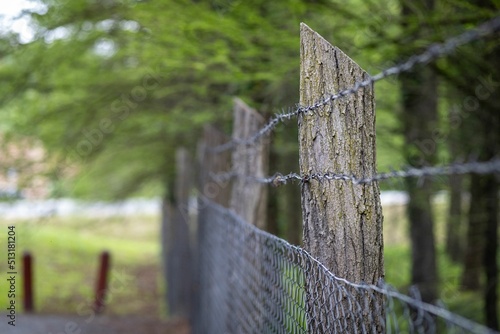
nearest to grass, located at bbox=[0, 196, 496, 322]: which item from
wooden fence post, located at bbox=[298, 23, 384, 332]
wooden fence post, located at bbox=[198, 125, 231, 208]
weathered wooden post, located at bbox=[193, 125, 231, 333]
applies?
weathered wooden post, located at bbox=[193, 125, 231, 333]

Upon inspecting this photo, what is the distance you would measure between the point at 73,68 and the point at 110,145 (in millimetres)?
2034

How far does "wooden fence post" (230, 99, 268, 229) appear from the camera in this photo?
4.30 metres

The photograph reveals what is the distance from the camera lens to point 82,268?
20875 millimetres

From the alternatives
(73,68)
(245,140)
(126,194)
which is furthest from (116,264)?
(245,140)

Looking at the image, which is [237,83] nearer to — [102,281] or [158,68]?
[158,68]

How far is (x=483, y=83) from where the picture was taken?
22.6ft

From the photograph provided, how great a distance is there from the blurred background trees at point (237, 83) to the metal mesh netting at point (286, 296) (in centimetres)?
123

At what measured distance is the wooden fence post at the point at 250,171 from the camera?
430cm

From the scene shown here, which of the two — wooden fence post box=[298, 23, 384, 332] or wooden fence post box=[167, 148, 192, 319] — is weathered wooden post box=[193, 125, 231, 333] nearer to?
wooden fence post box=[167, 148, 192, 319]

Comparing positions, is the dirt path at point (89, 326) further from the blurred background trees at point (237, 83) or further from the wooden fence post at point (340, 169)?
the wooden fence post at point (340, 169)

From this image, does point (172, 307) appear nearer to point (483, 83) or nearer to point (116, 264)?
point (483, 83)

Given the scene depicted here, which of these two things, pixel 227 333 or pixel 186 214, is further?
pixel 186 214

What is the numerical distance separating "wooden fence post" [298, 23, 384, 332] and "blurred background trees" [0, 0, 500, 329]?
Result: 173cm

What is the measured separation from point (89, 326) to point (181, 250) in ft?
5.64
